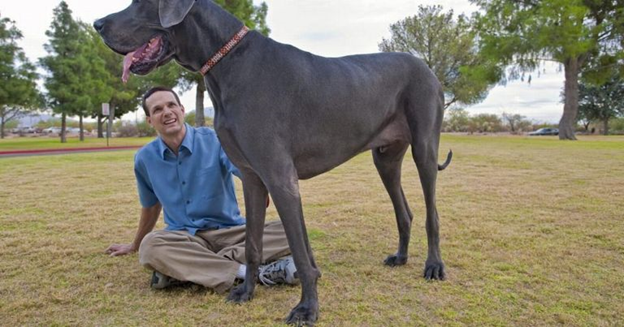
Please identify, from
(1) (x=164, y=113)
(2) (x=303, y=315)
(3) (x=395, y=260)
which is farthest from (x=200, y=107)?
(2) (x=303, y=315)

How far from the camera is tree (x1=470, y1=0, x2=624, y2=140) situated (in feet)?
75.5

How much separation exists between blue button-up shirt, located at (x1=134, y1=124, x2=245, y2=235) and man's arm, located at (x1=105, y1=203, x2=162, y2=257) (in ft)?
0.60

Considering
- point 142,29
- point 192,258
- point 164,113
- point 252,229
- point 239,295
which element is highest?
point 142,29

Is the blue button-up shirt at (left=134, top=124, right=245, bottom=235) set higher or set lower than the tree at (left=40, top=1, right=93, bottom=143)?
lower

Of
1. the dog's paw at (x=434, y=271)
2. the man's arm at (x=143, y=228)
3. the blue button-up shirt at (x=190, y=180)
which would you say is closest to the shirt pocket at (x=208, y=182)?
the blue button-up shirt at (x=190, y=180)

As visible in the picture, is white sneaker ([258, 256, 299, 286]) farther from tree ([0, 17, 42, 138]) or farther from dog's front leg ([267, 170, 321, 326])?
tree ([0, 17, 42, 138])

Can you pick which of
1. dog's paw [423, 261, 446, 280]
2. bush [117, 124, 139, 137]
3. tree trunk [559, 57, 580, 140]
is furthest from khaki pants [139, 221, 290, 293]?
bush [117, 124, 139, 137]

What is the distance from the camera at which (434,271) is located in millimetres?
3088

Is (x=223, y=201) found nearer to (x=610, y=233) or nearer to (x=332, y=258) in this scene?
(x=332, y=258)

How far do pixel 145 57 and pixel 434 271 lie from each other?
96.3 inches

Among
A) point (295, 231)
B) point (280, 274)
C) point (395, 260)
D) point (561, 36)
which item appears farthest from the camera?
point (561, 36)

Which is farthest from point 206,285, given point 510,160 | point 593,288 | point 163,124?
point 510,160

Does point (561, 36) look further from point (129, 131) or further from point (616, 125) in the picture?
point (129, 131)

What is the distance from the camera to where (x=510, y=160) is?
39.3 ft
